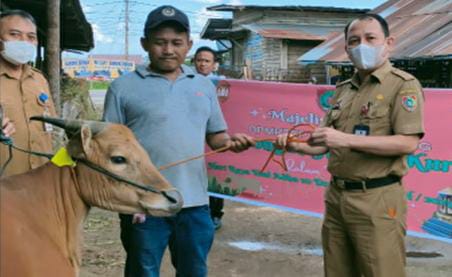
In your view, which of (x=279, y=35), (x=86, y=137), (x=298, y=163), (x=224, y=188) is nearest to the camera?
(x=86, y=137)

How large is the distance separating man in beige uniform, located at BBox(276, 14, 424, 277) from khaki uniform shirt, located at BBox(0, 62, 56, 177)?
1496mm

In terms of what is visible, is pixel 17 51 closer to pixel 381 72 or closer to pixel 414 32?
pixel 381 72

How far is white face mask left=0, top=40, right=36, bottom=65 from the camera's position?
3.51 meters

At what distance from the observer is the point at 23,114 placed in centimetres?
354

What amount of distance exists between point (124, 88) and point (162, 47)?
1.09ft

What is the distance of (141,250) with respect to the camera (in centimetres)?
347

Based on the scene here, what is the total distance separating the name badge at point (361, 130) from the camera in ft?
10.9

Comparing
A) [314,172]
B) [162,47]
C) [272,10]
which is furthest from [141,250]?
[272,10]

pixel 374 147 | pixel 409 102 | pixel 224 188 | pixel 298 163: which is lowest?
pixel 224 188

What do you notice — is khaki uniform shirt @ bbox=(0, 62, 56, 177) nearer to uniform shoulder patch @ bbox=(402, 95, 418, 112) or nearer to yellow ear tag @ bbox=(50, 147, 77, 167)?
yellow ear tag @ bbox=(50, 147, 77, 167)

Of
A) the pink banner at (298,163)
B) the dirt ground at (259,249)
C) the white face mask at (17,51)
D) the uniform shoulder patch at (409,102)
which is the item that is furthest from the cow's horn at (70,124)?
the pink banner at (298,163)

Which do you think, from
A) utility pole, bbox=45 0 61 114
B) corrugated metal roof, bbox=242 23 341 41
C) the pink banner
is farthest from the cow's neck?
corrugated metal roof, bbox=242 23 341 41

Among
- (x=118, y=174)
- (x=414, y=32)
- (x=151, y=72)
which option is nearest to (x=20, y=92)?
(x=151, y=72)

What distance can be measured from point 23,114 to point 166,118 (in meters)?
0.87
